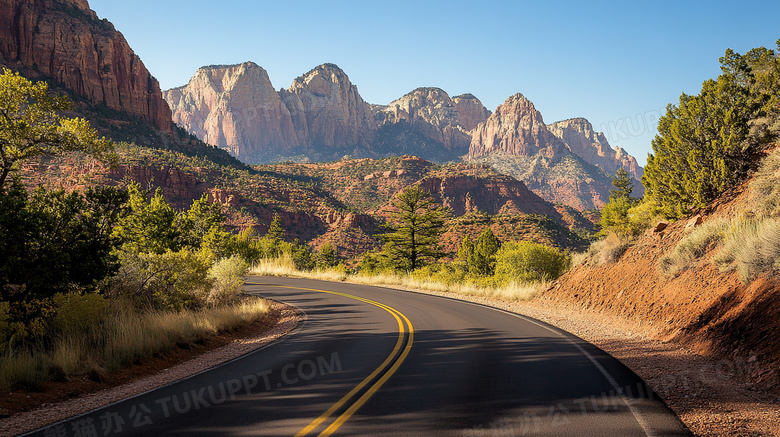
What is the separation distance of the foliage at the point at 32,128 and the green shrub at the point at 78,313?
17.8ft

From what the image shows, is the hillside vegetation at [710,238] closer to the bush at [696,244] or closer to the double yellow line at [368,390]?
the bush at [696,244]

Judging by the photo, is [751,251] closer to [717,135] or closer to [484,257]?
[717,135]

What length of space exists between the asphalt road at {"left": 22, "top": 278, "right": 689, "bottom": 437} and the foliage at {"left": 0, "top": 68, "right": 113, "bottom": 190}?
1033 cm

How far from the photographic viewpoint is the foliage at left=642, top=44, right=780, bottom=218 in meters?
14.3

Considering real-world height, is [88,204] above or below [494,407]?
above

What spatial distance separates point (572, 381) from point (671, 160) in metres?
12.7

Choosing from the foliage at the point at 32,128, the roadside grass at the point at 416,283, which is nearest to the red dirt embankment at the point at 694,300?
the roadside grass at the point at 416,283

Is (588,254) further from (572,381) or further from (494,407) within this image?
(494,407)

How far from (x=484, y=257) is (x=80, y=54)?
125436 mm

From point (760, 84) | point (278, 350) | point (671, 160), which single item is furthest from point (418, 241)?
point (278, 350)

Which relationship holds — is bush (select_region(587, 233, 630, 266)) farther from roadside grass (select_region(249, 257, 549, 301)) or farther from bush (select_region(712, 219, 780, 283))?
bush (select_region(712, 219, 780, 283))

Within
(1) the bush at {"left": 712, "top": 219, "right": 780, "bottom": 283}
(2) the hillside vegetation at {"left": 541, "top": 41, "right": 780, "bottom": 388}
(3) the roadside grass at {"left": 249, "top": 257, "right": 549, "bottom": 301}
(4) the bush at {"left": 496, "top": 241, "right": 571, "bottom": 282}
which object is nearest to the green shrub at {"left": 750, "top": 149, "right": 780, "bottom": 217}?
(2) the hillside vegetation at {"left": 541, "top": 41, "right": 780, "bottom": 388}

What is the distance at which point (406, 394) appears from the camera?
235 inches

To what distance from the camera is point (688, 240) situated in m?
12.5
